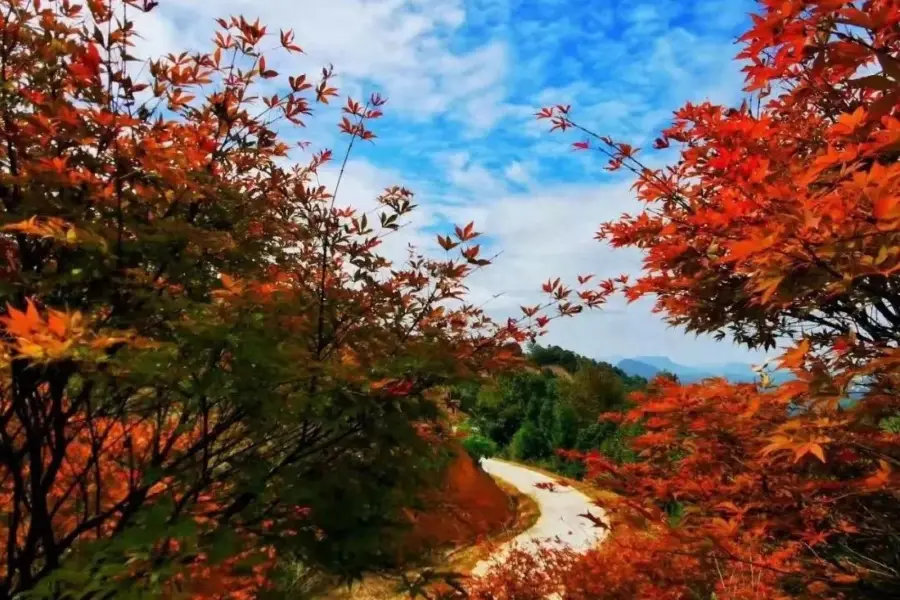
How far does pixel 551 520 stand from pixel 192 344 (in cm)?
1197

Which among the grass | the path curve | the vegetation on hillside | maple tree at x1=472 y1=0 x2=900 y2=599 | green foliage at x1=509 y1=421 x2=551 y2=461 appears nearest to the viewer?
maple tree at x1=472 y1=0 x2=900 y2=599

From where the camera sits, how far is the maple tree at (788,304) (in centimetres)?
204

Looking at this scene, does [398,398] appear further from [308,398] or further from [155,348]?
[155,348]

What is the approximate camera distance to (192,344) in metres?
2.54

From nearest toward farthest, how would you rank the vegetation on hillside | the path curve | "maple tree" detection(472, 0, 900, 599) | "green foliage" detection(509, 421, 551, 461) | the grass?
"maple tree" detection(472, 0, 900, 599) → the grass → the path curve → the vegetation on hillside → "green foliage" detection(509, 421, 551, 461)

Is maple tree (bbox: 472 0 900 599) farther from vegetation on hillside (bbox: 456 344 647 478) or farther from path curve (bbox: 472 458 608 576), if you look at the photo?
vegetation on hillside (bbox: 456 344 647 478)

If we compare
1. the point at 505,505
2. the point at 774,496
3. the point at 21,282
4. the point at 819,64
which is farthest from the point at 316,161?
the point at 505,505

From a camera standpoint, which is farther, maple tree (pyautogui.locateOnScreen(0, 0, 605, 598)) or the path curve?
the path curve

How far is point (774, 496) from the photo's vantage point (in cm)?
424

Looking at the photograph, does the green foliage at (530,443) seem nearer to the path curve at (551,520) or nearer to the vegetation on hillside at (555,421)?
the vegetation on hillside at (555,421)

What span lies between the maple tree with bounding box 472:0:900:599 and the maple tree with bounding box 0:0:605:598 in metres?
1.53

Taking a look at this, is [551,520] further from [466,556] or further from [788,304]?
[788,304]

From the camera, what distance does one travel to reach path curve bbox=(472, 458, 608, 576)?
10.0 m

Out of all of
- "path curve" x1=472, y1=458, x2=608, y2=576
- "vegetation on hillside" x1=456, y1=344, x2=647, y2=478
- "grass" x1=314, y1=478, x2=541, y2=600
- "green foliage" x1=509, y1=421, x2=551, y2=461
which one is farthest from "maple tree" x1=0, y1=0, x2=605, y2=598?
"green foliage" x1=509, y1=421, x2=551, y2=461
